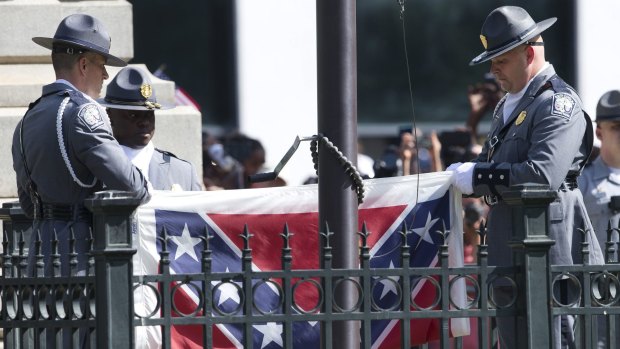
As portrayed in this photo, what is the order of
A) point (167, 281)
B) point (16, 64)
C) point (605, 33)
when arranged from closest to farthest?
1. point (167, 281)
2. point (16, 64)
3. point (605, 33)

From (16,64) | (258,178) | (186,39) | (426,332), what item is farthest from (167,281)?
(186,39)

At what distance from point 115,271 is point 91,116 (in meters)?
1.23

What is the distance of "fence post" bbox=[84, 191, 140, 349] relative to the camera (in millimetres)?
5297

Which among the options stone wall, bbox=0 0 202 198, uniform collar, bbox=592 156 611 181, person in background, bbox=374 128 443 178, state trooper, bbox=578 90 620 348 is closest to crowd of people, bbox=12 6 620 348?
stone wall, bbox=0 0 202 198

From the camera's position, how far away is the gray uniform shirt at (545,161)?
6.21 meters

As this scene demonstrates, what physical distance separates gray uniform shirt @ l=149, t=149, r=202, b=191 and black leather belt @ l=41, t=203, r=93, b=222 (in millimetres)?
881

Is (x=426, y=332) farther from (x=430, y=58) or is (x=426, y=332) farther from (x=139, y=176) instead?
(x=430, y=58)

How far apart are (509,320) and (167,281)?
137 centimetres

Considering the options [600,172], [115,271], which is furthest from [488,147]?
[600,172]

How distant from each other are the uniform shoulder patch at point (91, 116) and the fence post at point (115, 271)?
1.09m

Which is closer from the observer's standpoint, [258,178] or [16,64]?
[258,178]

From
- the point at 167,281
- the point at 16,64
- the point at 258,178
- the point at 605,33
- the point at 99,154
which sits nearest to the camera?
the point at 167,281

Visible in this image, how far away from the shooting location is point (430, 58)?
1571cm

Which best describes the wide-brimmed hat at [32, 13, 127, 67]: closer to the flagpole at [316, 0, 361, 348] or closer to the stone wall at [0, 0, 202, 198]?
the flagpole at [316, 0, 361, 348]
